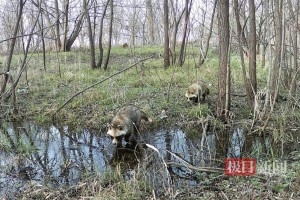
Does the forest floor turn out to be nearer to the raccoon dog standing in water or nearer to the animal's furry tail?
the animal's furry tail

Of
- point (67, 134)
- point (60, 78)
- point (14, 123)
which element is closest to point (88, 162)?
point (67, 134)

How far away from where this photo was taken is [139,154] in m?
5.59

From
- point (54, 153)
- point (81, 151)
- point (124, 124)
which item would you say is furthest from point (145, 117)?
point (54, 153)

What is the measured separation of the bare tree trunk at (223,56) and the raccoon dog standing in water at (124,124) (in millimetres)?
1670

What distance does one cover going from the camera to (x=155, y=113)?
7.42m

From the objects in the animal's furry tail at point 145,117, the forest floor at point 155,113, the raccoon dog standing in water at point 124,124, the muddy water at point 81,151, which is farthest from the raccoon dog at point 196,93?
the raccoon dog standing in water at point 124,124

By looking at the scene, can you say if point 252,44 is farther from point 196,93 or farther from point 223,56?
point 196,93

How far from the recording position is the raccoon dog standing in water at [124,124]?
5649 millimetres

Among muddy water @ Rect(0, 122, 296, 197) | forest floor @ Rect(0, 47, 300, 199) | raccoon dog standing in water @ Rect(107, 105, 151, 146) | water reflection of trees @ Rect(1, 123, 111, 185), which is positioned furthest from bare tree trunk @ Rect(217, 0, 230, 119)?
water reflection of trees @ Rect(1, 123, 111, 185)

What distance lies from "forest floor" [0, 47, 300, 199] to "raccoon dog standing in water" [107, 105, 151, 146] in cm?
72

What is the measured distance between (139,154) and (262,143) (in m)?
2.14

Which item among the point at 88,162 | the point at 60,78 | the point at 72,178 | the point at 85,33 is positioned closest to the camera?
the point at 72,178

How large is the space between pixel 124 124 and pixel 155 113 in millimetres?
1767

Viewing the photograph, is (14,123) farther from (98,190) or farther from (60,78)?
(98,190)
